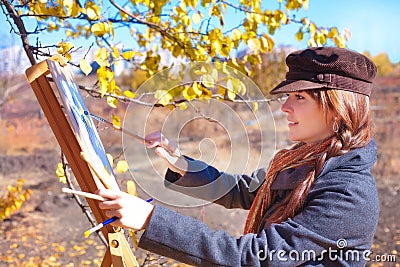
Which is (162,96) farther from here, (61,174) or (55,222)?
(55,222)

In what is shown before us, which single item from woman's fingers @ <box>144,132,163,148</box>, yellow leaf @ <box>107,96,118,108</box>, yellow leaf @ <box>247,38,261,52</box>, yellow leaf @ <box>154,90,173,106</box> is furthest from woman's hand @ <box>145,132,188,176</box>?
yellow leaf @ <box>247,38,261,52</box>

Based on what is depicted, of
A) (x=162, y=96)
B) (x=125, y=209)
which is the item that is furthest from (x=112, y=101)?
(x=125, y=209)

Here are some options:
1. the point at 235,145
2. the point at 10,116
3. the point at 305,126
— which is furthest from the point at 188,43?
the point at 10,116

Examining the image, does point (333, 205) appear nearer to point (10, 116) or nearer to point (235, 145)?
point (235, 145)

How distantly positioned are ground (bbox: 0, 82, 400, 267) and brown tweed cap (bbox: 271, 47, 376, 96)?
5.47 feet

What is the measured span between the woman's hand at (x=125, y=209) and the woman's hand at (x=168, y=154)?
0.48 m

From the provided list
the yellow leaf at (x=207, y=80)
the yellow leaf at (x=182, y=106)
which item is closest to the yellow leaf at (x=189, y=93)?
the yellow leaf at (x=207, y=80)

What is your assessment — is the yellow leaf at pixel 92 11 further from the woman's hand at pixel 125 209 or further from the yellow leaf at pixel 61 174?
the woman's hand at pixel 125 209

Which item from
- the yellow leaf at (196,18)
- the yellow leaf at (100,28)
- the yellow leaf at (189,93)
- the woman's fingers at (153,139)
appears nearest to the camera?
the woman's fingers at (153,139)

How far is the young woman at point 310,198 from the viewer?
1.19 m

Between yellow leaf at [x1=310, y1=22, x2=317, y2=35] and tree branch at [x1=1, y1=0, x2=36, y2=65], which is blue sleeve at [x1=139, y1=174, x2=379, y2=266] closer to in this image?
tree branch at [x1=1, y1=0, x2=36, y2=65]

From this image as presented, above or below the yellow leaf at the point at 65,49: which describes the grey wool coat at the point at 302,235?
below

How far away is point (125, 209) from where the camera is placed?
1155mm

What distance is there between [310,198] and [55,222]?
419 centimetres
